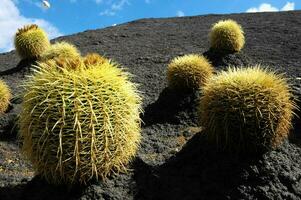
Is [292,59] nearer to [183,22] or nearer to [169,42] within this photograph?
[169,42]

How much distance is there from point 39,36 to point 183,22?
22.5ft

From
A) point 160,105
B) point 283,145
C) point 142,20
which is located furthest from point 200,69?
point 142,20

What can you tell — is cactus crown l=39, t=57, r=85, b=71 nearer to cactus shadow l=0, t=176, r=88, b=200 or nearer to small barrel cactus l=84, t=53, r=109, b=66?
small barrel cactus l=84, t=53, r=109, b=66

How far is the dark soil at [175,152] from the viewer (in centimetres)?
541

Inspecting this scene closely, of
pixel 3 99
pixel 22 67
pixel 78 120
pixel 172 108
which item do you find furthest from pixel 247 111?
pixel 22 67

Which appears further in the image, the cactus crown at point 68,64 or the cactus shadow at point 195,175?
the cactus shadow at point 195,175

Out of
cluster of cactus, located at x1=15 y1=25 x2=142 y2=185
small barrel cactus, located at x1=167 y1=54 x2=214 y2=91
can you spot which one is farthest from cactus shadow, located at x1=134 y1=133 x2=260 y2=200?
small barrel cactus, located at x1=167 y1=54 x2=214 y2=91

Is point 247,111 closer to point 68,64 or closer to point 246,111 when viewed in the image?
point 246,111

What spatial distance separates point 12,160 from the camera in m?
7.14

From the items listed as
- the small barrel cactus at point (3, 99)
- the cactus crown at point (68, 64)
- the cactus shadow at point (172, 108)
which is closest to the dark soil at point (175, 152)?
the cactus shadow at point (172, 108)

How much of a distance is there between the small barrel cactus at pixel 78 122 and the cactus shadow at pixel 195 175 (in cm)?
51

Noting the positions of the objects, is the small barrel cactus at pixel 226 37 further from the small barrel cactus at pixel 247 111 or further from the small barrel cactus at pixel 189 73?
the small barrel cactus at pixel 247 111

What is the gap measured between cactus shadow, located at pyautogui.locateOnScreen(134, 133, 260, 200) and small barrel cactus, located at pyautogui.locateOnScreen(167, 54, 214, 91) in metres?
2.75

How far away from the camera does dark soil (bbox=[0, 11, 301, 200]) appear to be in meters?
5.41
